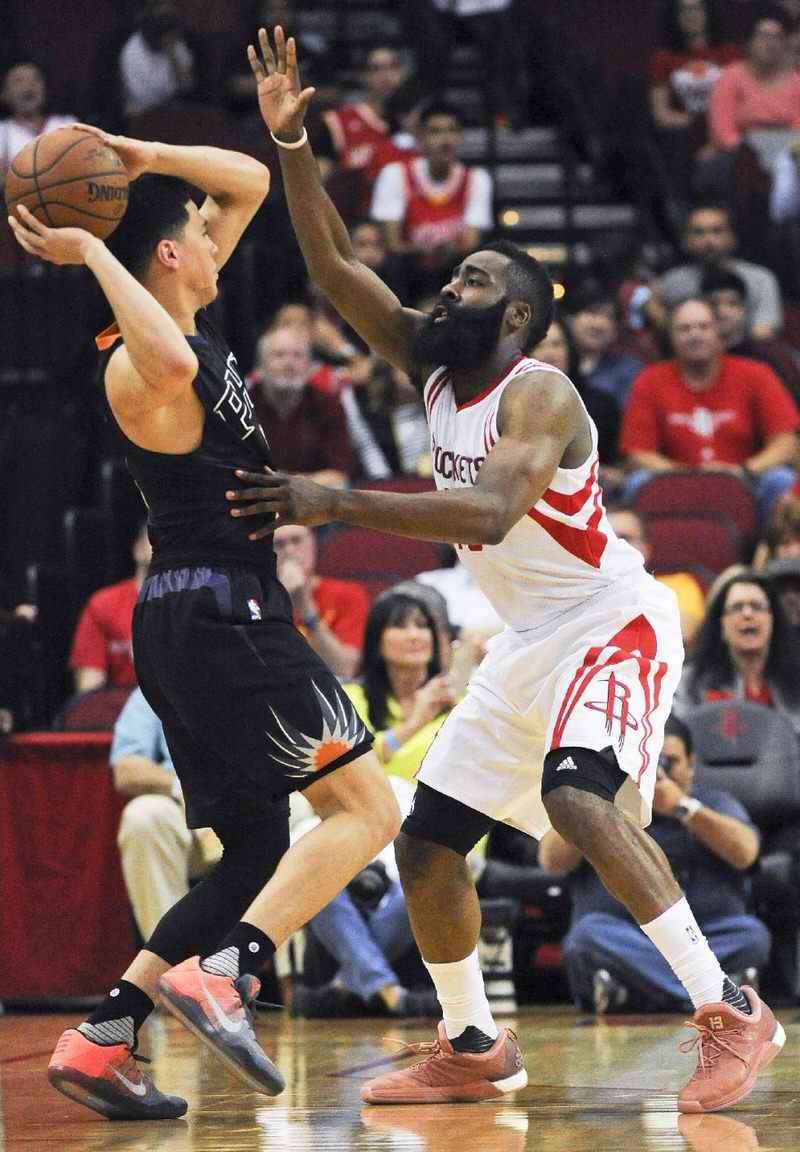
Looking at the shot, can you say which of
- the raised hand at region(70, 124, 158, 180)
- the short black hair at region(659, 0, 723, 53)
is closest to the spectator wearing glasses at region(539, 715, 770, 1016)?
the raised hand at region(70, 124, 158, 180)

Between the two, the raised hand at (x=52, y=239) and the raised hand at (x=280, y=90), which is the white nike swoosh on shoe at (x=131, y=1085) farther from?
the raised hand at (x=280, y=90)

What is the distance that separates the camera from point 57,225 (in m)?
4.04

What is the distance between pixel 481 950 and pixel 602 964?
48 centimetres

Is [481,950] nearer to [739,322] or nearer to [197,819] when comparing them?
[197,819]

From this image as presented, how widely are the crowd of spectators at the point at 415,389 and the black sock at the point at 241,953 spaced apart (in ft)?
7.37

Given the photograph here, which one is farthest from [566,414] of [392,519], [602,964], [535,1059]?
[602,964]

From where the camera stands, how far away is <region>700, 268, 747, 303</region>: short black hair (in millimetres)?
9234

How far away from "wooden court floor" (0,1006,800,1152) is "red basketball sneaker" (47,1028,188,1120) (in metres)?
0.04

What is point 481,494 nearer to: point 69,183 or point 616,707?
point 616,707

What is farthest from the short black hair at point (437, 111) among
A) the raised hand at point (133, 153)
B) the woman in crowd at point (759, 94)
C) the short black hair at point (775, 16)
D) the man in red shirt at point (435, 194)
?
the raised hand at point (133, 153)

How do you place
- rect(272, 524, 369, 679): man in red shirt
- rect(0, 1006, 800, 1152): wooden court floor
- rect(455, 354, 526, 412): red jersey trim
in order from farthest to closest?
rect(272, 524, 369, 679): man in red shirt < rect(455, 354, 526, 412): red jersey trim < rect(0, 1006, 800, 1152): wooden court floor

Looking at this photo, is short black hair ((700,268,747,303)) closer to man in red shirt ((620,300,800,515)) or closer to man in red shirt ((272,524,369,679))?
man in red shirt ((620,300,800,515))

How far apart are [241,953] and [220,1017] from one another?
0.18 m

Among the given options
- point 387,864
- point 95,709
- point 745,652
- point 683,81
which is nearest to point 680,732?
point 745,652
